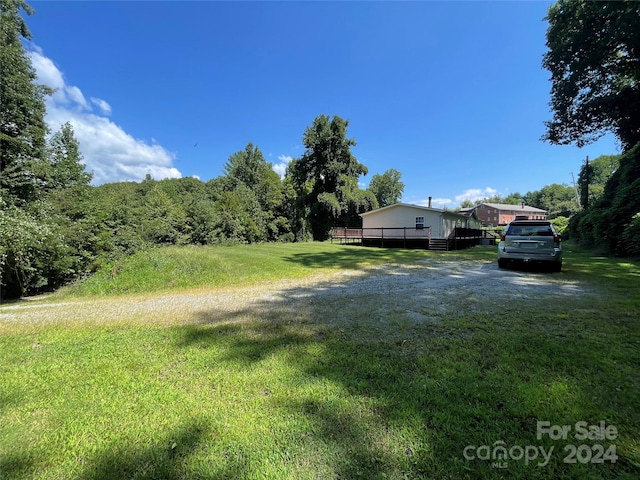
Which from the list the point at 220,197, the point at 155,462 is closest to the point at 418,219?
the point at 220,197

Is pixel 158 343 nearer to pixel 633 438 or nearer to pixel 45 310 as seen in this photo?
pixel 45 310

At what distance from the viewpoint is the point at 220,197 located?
2642 cm

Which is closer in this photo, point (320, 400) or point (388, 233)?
point (320, 400)

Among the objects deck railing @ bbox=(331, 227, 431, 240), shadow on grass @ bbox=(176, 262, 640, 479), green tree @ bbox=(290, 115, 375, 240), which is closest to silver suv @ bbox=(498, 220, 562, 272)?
shadow on grass @ bbox=(176, 262, 640, 479)

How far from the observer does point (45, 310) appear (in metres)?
5.57

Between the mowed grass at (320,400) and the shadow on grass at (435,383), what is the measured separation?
1 centimetres

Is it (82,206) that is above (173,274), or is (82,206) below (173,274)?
above

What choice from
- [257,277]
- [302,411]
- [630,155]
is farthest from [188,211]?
[630,155]

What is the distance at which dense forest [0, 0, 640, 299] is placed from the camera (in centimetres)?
926

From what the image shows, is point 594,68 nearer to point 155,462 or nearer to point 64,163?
point 155,462

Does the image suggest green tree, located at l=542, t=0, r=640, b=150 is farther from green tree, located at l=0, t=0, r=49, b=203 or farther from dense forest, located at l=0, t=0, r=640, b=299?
green tree, located at l=0, t=0, r=49, b=203

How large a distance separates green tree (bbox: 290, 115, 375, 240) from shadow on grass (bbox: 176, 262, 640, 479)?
28.6m

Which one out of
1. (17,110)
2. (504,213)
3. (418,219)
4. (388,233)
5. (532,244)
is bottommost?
(532,244)

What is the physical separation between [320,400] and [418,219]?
22.3 m
